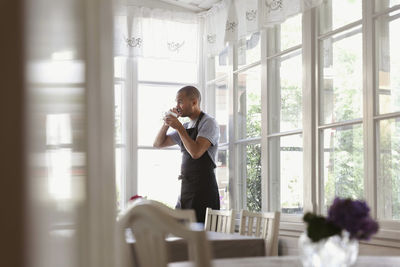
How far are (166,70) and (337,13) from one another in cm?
197

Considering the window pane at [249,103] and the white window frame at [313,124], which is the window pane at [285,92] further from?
the window pane at [249,103]

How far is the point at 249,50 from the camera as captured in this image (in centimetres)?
397

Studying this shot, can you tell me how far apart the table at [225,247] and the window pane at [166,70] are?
2.26m

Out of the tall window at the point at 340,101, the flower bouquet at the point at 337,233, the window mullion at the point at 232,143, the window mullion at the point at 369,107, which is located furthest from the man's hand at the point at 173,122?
the flower bouquet at the point at 337,233

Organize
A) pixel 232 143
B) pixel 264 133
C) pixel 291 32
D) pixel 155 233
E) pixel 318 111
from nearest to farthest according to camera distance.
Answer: pixel 155 233 < pixel 318 111 < pixel 291 32 < pixel 264 133 < pixel 232 143

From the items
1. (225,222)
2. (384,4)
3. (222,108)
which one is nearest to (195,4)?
(222,108)

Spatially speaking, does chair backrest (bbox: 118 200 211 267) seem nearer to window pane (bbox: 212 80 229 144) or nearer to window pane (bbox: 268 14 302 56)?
window pane (bbox: 268 14 302 56)

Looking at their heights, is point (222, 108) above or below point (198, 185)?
above

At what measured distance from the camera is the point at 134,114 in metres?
4.45

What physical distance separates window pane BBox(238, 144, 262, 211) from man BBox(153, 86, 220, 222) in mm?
243

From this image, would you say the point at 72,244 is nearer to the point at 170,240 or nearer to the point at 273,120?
the point at 170,240

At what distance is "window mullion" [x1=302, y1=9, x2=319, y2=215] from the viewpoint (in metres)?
3.04

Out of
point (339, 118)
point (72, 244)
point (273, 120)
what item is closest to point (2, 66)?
point (72, 244)

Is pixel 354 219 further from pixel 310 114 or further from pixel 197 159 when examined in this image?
pixel 197 159
